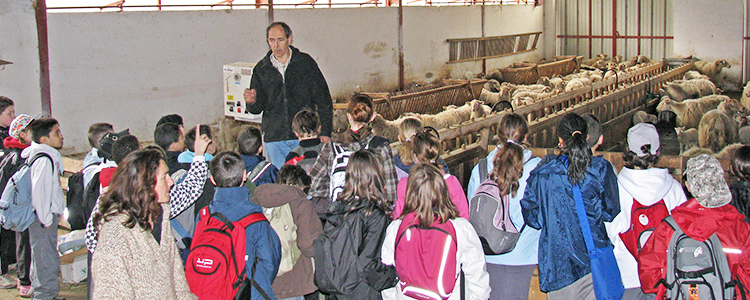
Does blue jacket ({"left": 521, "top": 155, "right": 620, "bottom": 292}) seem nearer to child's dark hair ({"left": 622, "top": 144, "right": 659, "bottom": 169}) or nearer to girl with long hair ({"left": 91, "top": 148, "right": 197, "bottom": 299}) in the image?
child's dark hair ({"left": 622, "top": 144, "right": 659, "bottom": 169})

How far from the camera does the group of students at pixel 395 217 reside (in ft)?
10.9

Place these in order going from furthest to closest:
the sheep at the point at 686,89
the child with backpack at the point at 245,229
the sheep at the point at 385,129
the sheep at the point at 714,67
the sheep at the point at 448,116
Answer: the sheep at the point at 714,67 → the sheep at the point at 686,89 → the sheep at the point at 448,116 → the sheep at the point at 385,129 → the child with backpack at the point at 245,229

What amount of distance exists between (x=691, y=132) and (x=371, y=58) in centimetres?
669

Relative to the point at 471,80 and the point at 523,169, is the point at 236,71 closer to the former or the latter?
the point at 523,169

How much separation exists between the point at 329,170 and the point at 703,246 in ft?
7.25

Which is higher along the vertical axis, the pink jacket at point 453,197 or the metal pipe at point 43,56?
the metal pipe at point 43,56

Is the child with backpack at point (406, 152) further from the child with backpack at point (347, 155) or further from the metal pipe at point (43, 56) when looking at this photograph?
the metal pipe at point (43, 56)

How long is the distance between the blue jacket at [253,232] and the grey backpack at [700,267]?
80.0 inches

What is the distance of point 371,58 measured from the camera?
1494 cm

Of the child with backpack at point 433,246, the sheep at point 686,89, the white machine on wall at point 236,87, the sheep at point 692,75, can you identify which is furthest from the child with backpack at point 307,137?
the sheep at point 692,75

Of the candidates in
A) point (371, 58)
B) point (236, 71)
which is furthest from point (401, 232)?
point (371, 58)

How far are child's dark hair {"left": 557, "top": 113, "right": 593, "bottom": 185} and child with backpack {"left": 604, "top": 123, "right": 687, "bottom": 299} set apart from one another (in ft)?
0.84

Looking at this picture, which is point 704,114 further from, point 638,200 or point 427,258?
point 427,258

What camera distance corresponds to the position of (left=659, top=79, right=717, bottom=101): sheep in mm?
15703
